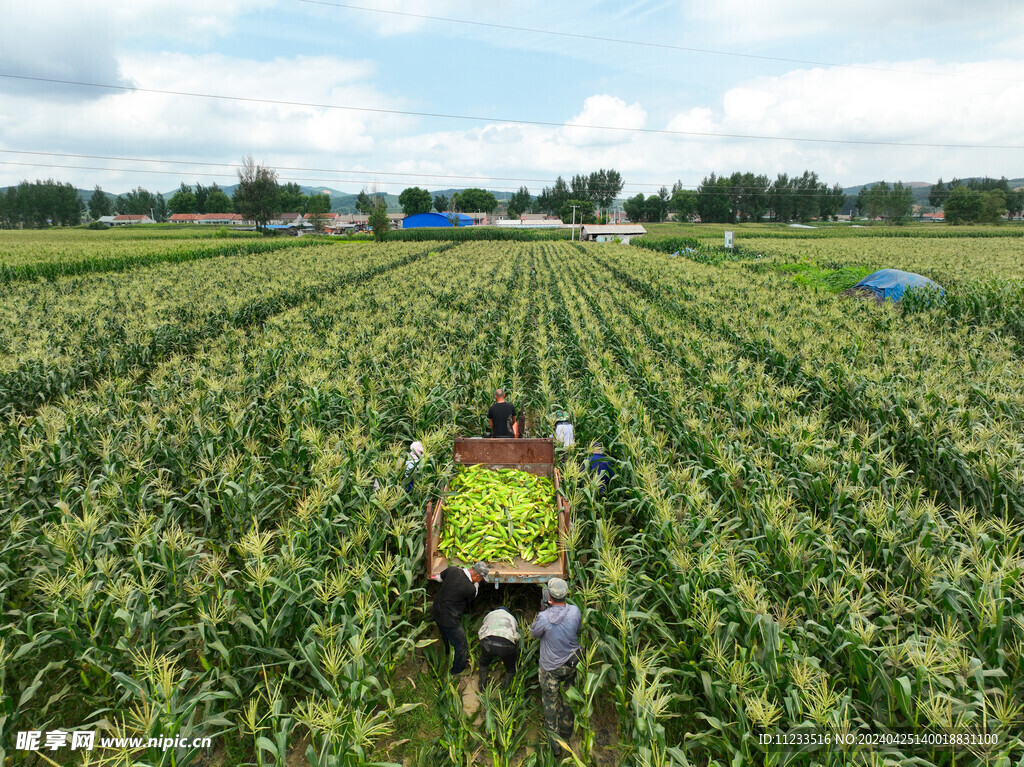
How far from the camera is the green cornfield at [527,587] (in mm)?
3504

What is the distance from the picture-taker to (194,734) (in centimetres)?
359

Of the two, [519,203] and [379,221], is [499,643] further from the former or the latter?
[519,203]

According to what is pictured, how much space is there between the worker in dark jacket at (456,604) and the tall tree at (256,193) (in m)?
83.0

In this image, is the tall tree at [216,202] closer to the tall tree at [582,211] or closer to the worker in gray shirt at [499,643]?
the tall tree at [582,211]

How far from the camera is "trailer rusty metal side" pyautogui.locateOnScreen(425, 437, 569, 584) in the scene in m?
5.24

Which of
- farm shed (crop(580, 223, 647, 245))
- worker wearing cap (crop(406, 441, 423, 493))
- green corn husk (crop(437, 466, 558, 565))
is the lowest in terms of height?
green corn husk (crop(437, 466, 558, 565))

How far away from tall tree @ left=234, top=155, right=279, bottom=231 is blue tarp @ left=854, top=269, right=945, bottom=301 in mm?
77569

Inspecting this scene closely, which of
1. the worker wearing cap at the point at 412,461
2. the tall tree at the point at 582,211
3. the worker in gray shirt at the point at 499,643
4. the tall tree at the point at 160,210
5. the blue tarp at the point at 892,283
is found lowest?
the worker in gray shirt at the point at 499,643

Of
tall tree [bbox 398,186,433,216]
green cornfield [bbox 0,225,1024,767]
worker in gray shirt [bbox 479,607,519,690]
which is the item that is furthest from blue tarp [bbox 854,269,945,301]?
tall tree [bbox 398,186,433,216]

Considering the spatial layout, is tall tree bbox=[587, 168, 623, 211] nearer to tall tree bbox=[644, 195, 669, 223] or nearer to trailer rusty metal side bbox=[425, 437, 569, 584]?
tall tree bbox=[644, 195, 669, 223]

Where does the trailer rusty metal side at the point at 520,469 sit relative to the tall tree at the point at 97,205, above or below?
below

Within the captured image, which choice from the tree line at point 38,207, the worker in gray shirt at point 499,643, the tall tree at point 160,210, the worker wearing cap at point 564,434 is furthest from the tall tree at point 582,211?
the tall tree at point 160,210

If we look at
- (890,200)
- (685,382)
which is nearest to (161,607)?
(685,382)

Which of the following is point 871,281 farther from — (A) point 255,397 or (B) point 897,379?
(A) point 255,397
